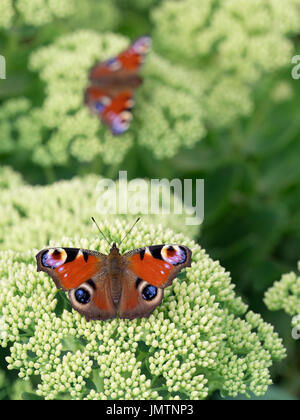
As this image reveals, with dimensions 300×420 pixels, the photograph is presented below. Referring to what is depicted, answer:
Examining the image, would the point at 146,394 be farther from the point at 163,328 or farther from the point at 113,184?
the point at 113,184

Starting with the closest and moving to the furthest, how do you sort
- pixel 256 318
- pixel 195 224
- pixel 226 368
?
1. pixel 226 368
2. pixel 256 318
3. pixel 195 224

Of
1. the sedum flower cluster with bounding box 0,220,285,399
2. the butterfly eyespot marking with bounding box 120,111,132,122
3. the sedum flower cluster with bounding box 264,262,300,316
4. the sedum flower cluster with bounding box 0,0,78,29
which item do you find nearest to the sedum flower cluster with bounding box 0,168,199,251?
the butterfly eyespot marking with bounding box 120,111,132,122

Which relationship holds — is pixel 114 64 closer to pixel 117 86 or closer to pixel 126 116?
pixel 117 86

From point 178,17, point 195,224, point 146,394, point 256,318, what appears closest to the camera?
point 146,394

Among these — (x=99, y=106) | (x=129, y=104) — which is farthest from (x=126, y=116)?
(x=99, y=106)

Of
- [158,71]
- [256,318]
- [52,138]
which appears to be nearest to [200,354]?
[256,318]

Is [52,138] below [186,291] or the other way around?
the other way around

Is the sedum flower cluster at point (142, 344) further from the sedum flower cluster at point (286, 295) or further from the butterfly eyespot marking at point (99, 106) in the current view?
the butterfly eyespot marking at point (99, 106)

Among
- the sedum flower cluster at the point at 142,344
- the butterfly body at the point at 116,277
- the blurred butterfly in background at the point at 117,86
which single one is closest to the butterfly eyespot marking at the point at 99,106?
the blurred butterfly in background at the point at 117,86
